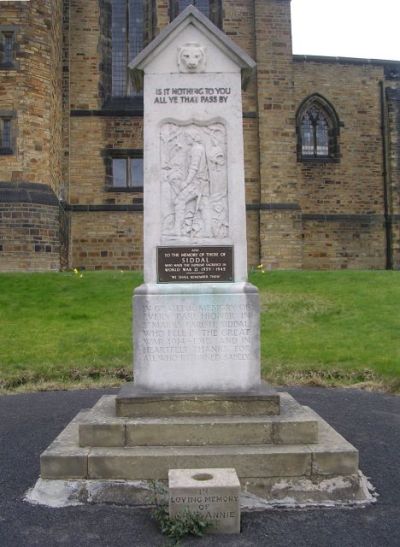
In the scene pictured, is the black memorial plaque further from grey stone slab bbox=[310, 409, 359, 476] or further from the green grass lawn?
the green grass lawn

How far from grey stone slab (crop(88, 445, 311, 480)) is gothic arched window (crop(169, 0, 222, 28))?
2072 cm

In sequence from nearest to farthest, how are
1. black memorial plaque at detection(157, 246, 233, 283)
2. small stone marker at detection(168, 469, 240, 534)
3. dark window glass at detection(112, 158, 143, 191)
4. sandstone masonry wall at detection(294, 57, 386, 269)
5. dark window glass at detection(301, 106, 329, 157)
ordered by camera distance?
small stone marker at detection(168, 469, 240, 534) → black memorial plaque at detection(157, 246, 233, 283) → dark window glass at detection(112, 158, 143, 191) → sandstone masonry wall at detection(294, 57, 386, 269) → dark window glass at detection(301, 106, 329, 157)

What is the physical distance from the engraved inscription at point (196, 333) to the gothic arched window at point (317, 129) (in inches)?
849

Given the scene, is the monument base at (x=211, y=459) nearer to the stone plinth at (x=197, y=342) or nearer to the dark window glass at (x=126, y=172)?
the stone plinth at (x=197, y=342)

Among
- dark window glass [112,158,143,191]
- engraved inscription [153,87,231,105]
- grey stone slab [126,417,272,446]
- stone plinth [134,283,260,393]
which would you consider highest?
dark window glass [112,158,143,191]

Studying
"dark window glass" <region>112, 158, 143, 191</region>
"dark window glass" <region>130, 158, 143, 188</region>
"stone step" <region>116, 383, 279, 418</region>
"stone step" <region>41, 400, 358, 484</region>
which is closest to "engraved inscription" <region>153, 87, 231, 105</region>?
"stone step" <region>116, 383, 279, 418</region>

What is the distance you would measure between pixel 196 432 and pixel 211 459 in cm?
34

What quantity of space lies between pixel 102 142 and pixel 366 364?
49.0ft

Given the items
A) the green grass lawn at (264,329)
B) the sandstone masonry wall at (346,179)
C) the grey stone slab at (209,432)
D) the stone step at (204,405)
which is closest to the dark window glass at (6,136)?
the green grass lawn at (264,329)

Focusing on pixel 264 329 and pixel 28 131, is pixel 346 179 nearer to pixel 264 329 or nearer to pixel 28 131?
pixel 28 131

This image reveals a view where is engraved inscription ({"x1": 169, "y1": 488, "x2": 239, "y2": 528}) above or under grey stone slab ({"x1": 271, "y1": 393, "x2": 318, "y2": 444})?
under

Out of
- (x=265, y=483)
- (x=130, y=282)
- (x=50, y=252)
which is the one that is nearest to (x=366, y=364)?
(x=265, y=483)

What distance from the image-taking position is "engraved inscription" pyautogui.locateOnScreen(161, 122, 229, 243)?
18.0 feet

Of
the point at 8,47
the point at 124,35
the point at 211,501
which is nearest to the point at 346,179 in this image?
the point at 124,35
